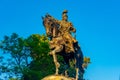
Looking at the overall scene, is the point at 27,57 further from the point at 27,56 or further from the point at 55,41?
the point at 55,41

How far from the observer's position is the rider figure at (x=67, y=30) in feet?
105

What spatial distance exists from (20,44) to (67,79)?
3461cm

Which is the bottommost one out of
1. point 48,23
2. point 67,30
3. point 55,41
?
point 55,41

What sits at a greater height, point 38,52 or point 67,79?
point 38,52

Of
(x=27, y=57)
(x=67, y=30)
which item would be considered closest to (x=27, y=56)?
(x=27, y=57)

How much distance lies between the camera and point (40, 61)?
62562 mm

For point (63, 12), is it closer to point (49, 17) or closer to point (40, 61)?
point (49, 17)

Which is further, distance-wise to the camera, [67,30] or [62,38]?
[67,30]

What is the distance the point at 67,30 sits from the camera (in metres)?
32.5

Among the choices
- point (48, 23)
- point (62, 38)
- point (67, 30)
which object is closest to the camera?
point (48, 23)

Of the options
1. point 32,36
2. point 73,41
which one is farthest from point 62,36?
point 32,36

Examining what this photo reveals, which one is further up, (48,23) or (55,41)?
(48,23)

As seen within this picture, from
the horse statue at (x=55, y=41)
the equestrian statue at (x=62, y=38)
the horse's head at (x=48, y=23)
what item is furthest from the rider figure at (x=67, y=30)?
the horse's head at (x=48, y=23)

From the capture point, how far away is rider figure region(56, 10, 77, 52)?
1264 inches
